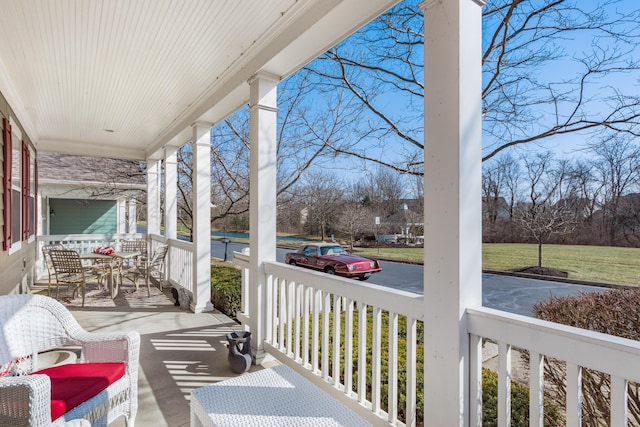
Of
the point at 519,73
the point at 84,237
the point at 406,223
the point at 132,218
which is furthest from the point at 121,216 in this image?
the point at 519,73

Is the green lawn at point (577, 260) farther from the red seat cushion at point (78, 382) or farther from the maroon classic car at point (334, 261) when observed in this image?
the red seat cushion at point (78, 382)

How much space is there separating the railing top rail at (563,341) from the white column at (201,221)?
13.6 feet

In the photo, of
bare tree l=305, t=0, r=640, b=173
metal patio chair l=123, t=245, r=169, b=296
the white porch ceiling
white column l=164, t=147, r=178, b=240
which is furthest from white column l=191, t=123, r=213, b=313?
bare tree l=305, t=0, r=640, b=173

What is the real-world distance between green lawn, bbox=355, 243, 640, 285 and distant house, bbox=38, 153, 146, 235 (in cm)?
913

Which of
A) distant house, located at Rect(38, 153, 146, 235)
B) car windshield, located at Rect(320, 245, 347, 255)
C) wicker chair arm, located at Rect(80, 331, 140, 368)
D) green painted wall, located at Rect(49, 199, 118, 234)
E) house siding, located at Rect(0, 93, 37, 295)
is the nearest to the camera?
wicker chair arm, located at Rect(80, 331, 140, 368)

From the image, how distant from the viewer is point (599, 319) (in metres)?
1.69

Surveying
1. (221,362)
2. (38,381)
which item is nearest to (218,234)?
(221,362)

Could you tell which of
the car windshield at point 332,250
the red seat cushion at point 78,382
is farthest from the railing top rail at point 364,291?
the red seat cushion at point 78,382

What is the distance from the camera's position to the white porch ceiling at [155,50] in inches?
100

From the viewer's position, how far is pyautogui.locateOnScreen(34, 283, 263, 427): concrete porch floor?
8.45 ft

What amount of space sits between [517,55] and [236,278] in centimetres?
499

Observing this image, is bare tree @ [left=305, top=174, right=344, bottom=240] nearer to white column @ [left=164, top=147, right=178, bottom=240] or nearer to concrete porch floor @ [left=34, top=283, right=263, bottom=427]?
concrete porch floor @ [left=34, top=283, right=263, bottom=427]

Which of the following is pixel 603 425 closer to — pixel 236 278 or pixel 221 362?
pixel 221 362

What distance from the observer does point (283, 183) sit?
241 inches
